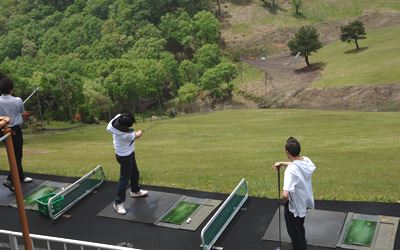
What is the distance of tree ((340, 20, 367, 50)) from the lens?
7369 cm

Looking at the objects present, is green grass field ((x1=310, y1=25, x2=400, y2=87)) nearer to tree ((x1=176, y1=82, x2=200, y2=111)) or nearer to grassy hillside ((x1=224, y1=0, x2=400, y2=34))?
grassy hillside ((x1=224, y1=0, x2=400, y2=34))

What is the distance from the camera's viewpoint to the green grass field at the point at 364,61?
6084cm

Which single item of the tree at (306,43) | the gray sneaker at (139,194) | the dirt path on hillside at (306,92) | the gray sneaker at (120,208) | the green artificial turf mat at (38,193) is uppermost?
the gray sneaker at (120,208)

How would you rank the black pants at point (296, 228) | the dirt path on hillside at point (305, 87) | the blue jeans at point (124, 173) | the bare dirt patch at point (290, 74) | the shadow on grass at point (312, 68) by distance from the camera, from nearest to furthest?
1. the black pants at point (296, 228)
2. the blue jeans at point (124, 173)
3. the dirt path on hillside at point (305, 87)
4. the bare dirt patch at point (290, 74)
5. the shadow on grass at point (312, 68)

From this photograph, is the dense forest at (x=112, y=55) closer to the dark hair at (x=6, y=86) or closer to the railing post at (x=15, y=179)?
the dark hair at (x=6, y=86)

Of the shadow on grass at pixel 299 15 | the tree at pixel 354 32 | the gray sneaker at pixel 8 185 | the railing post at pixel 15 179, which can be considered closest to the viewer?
the railing post at pixel 15 179

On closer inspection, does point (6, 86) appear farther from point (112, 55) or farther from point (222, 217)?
point (112, 55)

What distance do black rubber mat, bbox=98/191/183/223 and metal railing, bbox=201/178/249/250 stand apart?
174 cm

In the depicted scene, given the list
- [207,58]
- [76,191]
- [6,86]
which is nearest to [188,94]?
[207,58]

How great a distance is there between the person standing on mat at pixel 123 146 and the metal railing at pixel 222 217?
266cm

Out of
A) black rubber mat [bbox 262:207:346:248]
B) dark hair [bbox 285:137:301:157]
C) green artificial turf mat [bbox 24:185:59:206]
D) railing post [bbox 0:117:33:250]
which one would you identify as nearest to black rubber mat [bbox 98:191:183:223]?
green artificial turf mat [bbox 24:185:59:206]

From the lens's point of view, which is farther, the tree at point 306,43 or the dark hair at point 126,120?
the tree at point 306,43

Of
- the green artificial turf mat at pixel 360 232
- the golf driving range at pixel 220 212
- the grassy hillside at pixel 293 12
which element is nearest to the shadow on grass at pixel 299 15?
the grassy hillside at pixel 293 12

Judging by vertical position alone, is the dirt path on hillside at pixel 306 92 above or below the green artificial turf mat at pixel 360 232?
below
